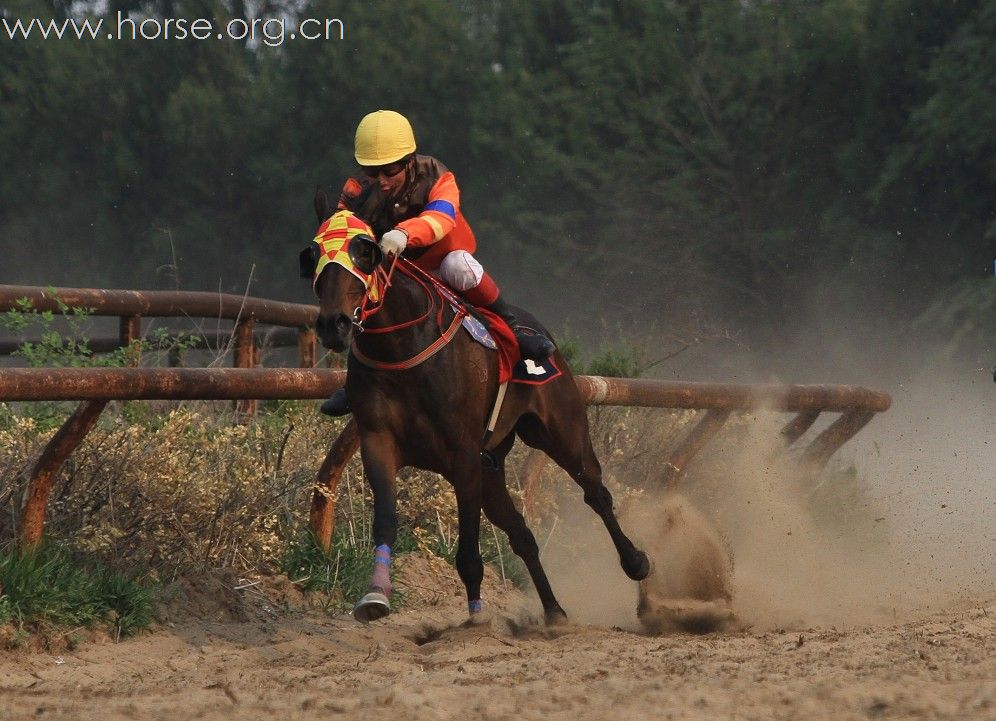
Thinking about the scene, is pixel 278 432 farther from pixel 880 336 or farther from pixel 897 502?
pixel 880 336

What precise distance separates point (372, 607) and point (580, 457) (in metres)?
2.07

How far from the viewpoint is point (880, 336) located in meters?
26.0

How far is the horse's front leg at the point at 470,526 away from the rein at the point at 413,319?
0.48 m

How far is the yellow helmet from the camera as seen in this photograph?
6.36m

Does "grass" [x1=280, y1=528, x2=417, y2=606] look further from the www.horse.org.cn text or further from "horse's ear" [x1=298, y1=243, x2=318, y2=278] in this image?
the www.horse.org.cn text

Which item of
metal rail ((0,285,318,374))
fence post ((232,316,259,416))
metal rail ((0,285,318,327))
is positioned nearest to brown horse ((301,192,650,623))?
metal rail ((0,285,318,374))

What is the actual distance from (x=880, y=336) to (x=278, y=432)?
19.4 m

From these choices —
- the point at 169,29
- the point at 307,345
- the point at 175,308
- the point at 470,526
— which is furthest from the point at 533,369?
the point at 169,29

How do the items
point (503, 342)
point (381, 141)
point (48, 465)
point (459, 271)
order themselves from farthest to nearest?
point (503, 342)
point (459, 271)
point (381, 141)
point (48, 465)

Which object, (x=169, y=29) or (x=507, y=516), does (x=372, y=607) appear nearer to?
(x=507, y=516)

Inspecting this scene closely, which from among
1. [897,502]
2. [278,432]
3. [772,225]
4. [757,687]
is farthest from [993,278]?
[757,687]

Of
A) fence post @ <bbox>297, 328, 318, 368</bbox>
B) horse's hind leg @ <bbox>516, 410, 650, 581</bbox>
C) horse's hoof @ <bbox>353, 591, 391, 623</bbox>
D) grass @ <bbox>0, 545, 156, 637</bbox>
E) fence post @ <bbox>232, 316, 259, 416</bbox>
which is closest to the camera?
grass @ <bbox>0, 545, 156, 637</bbox>

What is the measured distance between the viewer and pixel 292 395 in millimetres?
6605

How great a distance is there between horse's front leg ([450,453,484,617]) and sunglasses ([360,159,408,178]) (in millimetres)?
1187
